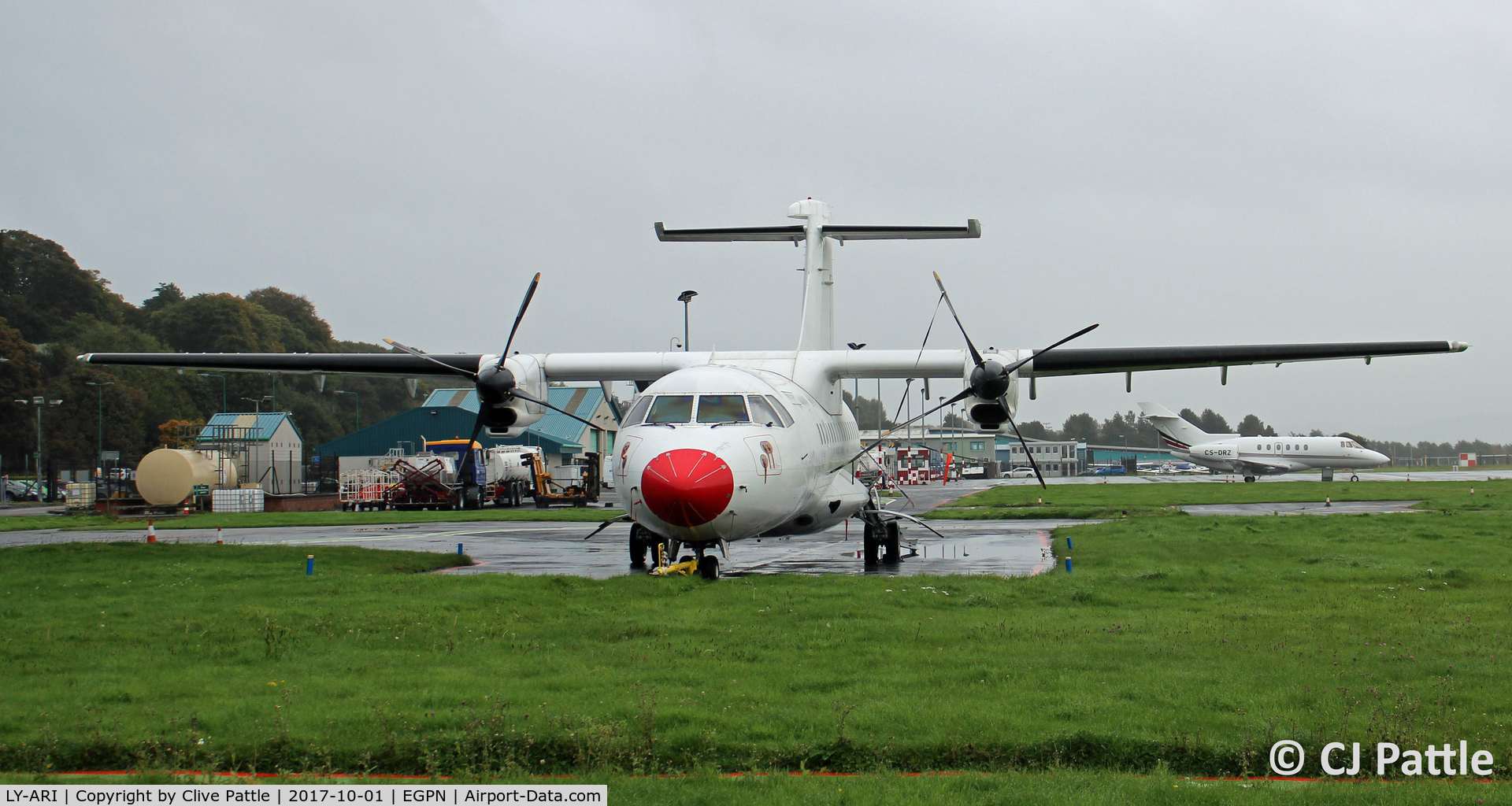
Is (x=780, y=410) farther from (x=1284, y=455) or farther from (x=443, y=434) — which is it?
(x=1284, y=455)

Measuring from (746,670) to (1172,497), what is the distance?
3798 cm

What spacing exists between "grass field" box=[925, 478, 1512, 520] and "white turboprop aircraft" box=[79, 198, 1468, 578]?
44.6ft

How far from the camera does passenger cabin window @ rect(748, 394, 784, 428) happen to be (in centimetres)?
1338

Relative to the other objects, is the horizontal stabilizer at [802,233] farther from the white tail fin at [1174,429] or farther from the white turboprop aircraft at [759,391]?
the white tail fin at [1174,429]

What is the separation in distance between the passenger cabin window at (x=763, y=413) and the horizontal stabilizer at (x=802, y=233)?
7098mm

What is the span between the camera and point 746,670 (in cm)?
754

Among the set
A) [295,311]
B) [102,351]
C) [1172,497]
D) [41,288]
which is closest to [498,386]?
[1172,497]

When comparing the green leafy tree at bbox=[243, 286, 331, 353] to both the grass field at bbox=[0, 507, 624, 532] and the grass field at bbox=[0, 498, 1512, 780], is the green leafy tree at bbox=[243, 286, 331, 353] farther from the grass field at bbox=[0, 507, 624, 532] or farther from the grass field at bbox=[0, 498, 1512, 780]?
the grass field at bbox=[0, 498, 1512, 780]

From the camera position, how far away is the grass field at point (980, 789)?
4801 mm

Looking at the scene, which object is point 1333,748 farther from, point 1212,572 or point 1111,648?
point 1212,572

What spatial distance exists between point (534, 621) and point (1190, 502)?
110 ft

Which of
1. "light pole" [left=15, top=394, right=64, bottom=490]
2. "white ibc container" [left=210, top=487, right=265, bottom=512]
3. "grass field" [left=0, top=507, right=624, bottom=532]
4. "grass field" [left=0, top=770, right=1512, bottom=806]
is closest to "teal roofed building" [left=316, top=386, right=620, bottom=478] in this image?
"white ibc container" [left=210, top=487, right=265, bottom=512]

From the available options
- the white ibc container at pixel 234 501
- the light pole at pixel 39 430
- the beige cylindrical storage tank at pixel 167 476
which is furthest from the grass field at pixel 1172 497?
the light pole at pixel 39 430

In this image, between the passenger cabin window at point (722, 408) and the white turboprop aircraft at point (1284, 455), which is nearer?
the passenger cabin window at point (722, 408)
